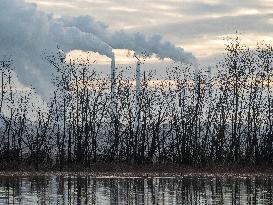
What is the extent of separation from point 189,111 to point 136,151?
6.70 meters

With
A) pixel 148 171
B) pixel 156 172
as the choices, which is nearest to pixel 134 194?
pixel 156 172

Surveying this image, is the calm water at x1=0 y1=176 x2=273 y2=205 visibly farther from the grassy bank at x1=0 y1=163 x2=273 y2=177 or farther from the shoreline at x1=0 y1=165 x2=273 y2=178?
the grassy bank at x1=0 y1=163 x2=273 y2=177

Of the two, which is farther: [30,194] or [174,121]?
[174,121]

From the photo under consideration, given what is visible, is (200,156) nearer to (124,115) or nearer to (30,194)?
(124,115)

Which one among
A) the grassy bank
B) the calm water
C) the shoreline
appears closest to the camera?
the calm water

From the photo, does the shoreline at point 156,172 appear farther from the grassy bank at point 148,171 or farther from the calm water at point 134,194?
the calm water at point 134,194

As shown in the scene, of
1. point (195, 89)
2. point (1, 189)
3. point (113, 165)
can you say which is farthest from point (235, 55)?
point (1, 189)

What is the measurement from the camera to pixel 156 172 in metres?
50.7

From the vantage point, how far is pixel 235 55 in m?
59.6

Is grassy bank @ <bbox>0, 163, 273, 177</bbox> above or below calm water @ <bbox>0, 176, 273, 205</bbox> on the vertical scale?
above

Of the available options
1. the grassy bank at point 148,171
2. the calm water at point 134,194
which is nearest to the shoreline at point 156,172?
the grassy bank at point 148,171

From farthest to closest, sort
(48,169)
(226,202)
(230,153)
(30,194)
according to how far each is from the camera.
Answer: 1. (230,153)
2. (48,169)
3. (30,194)
4. (226,202)

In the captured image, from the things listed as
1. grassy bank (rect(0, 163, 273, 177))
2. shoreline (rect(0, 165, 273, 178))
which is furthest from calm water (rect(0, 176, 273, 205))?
grassy bank (rect(0, 163, 273, 177))

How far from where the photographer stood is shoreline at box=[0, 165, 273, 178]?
159 ft
